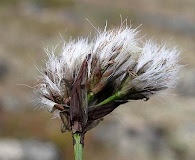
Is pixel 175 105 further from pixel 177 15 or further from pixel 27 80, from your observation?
pixel 177 15

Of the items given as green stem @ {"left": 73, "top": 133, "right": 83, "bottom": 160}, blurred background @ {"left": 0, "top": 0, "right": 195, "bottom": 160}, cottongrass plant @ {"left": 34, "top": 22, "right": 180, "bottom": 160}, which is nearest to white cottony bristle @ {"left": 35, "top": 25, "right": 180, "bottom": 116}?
cottongrass plant @ {"left": 34, "top": 22, "right": 180, "bottom": 160}

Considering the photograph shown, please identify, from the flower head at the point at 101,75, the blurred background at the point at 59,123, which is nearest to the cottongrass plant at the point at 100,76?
the flower head at the point at 101,75

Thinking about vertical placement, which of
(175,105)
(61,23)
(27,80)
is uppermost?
(61,23)

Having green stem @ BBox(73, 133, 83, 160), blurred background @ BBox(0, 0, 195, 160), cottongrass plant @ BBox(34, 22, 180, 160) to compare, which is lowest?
green stem @ BBox(73, 133, 83, 160)

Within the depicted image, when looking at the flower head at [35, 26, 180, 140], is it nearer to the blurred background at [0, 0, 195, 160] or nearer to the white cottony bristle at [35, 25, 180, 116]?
the white cottony bristle at [35, 25, 180, 116]

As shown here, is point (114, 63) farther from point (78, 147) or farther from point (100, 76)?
point (78, 147)

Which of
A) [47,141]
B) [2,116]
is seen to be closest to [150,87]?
[47,141]

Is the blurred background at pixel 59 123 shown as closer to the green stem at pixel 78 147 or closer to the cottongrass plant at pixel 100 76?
the cottongrass plant at pixel 100 76
